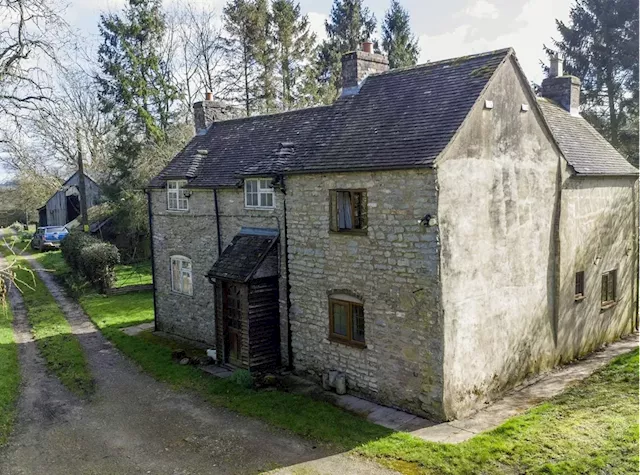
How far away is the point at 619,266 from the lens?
18.5m

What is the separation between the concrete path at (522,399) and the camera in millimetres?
11275

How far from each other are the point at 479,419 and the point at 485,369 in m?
1.35

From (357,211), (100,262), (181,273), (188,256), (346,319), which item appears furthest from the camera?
(100,262)

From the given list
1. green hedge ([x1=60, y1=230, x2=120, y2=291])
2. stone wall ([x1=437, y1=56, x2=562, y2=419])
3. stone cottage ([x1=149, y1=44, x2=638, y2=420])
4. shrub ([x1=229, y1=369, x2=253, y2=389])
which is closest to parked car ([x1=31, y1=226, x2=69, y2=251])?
green hedge ([x1=60, y1=230, x2=120, y2=291])

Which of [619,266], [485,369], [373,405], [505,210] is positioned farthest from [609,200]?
[373,405]

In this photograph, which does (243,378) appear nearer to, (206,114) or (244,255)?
(244,255)

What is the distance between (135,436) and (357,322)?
6043mm

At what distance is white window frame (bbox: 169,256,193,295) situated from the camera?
19.8m

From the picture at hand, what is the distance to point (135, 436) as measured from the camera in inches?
485

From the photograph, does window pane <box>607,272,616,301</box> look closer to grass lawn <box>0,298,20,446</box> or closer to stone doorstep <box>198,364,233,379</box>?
stone doorstep <box>198,364,233,379</box>

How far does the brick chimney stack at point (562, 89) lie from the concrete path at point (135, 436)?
633 inches

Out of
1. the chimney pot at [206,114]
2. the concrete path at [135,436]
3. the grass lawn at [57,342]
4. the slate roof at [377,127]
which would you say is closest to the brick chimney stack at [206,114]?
the chimney pot at [206,114]

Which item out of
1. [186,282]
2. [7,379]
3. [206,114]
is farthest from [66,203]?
[7,379]

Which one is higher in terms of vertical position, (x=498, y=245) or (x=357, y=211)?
(x=357, y=211)
